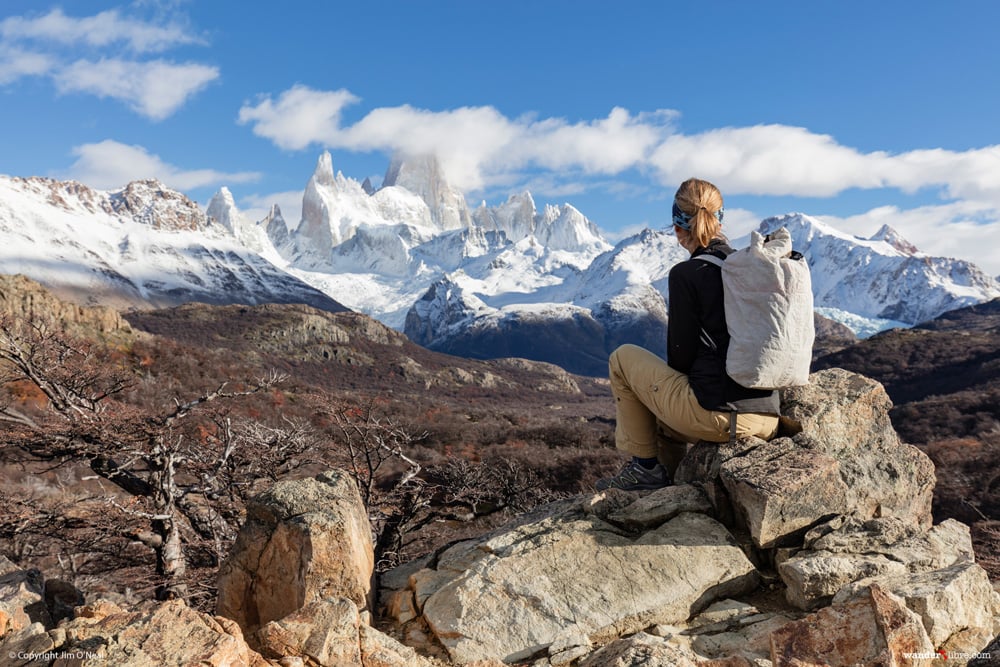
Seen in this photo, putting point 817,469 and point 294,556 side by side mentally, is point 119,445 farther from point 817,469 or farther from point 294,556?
point 817,469

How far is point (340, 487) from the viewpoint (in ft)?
19.2

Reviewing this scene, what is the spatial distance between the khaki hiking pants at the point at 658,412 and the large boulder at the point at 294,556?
245cm

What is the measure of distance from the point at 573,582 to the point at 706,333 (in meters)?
2.19

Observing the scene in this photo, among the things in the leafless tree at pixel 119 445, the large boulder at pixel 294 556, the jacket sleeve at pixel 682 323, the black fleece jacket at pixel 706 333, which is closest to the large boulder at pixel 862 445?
the black fleece jacket at pixel 706 333

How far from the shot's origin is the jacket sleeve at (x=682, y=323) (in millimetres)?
5438

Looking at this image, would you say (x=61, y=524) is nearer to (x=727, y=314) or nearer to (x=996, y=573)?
(x=727, y=314)

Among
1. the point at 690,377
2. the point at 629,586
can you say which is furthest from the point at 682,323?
the point at 629,586

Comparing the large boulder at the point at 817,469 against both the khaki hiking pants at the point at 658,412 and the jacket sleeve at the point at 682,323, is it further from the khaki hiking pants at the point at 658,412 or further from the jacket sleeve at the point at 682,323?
the jacket sleeve at the point at 682,323

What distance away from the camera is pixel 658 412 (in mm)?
5781

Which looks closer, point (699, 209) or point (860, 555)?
point (860, 555)

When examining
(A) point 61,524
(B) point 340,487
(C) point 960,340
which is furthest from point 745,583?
(C) point 960,340

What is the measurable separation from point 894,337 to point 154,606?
96.4 meters

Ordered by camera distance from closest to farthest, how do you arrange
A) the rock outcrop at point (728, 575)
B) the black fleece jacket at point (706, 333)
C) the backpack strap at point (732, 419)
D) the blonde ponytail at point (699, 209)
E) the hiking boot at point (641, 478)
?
1. the rock outcrop at point (728, 575)
2. the black fleece jacket at point (706, 333)
3. the backpack strap at point (732, 419)
4. the blonde ponytail at point (699, 209)
5. the hiking boot at point (641, 478)

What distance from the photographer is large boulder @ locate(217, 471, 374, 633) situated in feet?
16.7
